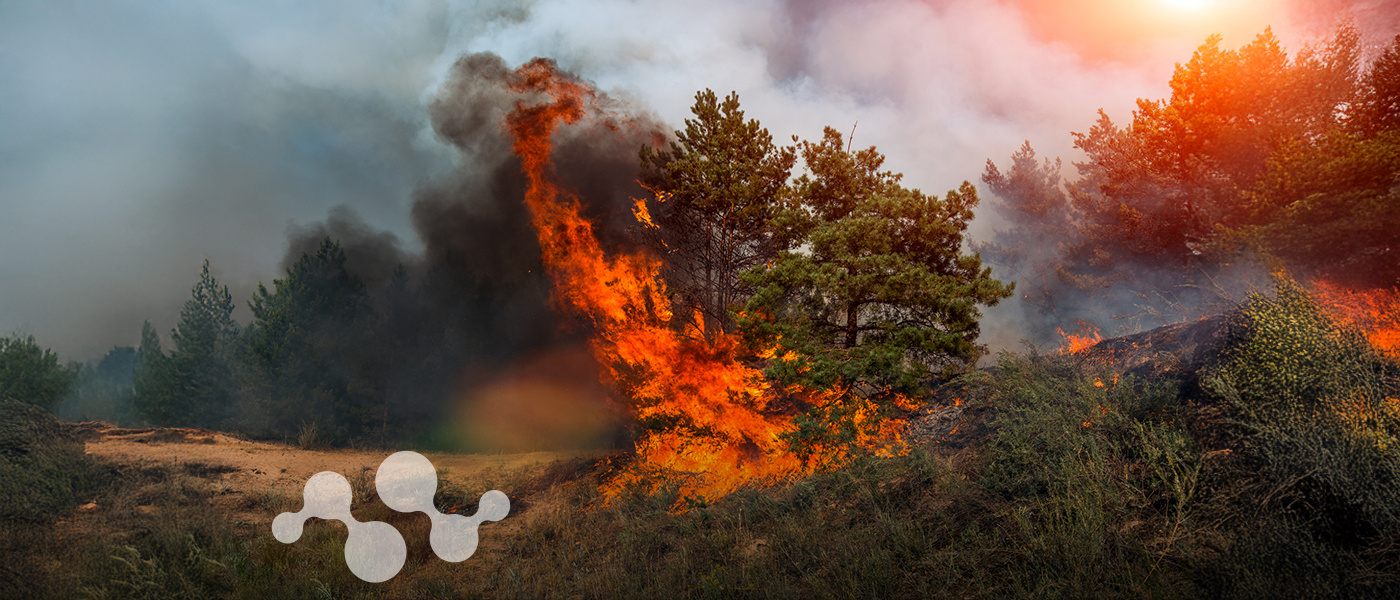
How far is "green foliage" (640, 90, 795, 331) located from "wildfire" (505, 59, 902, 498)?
1.02 metres

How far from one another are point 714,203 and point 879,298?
20.1ft

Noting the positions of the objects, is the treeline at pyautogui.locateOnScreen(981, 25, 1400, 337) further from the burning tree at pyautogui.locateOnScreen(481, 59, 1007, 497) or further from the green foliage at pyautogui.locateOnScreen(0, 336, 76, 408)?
the green foliage at pyautogui.locateOnScreen(0, 336, 76, 408)

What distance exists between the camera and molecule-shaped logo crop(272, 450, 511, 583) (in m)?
9.34

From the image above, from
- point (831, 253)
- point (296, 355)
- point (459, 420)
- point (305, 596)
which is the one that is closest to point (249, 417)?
point (296, 355)

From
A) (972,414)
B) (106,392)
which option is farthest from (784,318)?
(106,392)

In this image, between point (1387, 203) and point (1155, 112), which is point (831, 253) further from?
point (1155, 112)

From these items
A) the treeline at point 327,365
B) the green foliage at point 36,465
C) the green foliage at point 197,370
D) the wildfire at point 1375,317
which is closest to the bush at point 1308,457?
the wildfire at point 1375,317

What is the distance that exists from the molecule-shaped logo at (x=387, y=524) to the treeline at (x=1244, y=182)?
1438 centimetres

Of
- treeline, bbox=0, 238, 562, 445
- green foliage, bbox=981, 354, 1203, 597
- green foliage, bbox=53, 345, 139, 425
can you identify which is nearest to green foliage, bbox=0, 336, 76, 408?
treeline, bbox=0, 238, 562, 445

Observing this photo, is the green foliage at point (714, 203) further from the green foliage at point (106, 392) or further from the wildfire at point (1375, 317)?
the green foliage at point (106, 392)

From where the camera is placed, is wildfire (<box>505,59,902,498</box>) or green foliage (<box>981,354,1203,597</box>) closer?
green foliage (<box>981,354,1203,597</box>)

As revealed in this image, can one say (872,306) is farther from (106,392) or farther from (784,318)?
(106,392)

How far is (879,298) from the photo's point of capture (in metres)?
13.4

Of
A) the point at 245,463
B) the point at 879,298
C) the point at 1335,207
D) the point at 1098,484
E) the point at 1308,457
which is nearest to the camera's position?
the point at 1308,457
